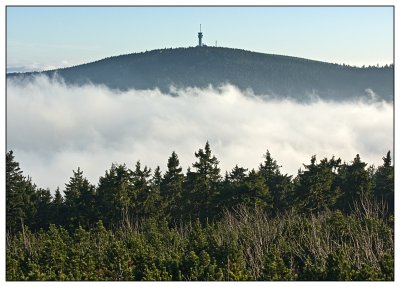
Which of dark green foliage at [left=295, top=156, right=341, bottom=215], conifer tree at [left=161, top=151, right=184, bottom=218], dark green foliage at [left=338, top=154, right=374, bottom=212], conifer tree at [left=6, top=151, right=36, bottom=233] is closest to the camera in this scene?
dark green foliage at [left=295, top=156, right=341, bottom=215]

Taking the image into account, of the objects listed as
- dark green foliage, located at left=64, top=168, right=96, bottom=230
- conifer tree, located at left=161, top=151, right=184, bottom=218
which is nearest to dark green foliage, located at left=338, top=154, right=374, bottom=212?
conifer tree, located at left=161, top=151, right=184, bottom=218

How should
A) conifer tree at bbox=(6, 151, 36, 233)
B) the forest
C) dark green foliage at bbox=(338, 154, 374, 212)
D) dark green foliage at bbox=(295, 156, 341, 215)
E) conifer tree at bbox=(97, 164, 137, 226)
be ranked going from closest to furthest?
the forest
dark green foliage at bbox=(295, 156, 341, 215)
dark green foliage at bbox=(338, 154, 374, 212)
conifer tree at bbox=(97, 164, 137, 226)
conifer tree at bbox=(6, 151, 36, 233)

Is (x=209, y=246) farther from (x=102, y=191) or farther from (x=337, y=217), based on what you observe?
(x=102, y=191)

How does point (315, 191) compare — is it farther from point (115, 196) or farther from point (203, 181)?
point (115, 196)

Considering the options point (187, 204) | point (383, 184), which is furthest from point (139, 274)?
point (383, 184)

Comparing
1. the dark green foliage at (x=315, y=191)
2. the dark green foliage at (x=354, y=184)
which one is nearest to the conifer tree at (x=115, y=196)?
the dark green foliage at (x=315, y=191)

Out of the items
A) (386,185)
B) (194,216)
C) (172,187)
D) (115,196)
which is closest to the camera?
(386,185)

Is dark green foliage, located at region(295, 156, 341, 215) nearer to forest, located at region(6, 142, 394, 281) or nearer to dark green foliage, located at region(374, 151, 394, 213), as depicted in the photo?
forest, located at region(6, 142, 394, 281)

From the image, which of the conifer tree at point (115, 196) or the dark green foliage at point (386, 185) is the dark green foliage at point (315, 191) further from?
the conifer tree at point (115, 196)

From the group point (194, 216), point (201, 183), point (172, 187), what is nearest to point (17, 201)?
point (172, 187)
